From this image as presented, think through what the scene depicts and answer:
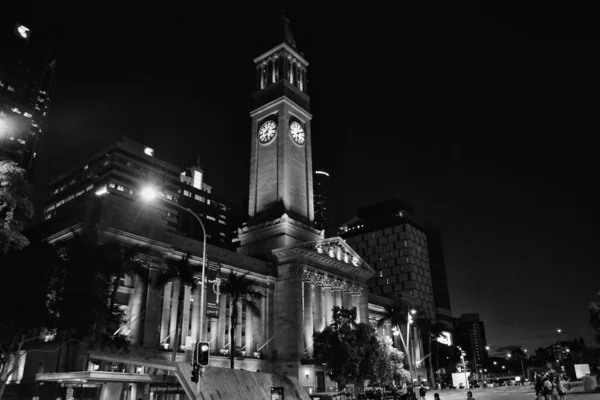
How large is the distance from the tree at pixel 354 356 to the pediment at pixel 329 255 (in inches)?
567

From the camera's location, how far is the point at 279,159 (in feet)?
283

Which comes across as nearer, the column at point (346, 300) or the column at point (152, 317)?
the column at point (152, 317)

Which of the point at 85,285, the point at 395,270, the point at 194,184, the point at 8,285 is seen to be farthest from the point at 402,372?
the point at 194,184

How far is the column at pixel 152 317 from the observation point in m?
55.4

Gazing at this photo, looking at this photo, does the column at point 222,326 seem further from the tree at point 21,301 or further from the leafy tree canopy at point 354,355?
the tree at point 21,301

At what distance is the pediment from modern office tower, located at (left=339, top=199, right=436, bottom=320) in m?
88.8

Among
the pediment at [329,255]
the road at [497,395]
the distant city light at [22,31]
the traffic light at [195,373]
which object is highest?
the distant city light at [22,31]

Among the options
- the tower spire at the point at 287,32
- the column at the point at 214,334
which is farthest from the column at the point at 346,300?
the tower spire at the point at 287,32

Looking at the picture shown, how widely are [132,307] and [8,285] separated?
19668 mm

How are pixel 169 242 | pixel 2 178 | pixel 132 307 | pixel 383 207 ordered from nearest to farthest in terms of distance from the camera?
pixel 2 178, pixel 132 307, pixel 169 242, pixel 383 207

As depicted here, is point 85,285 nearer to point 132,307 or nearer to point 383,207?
point 132,307

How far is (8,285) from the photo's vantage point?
3678 cm

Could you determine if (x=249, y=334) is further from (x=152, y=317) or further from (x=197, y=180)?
(x=197, y=180)

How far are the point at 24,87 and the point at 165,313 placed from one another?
421 ft
